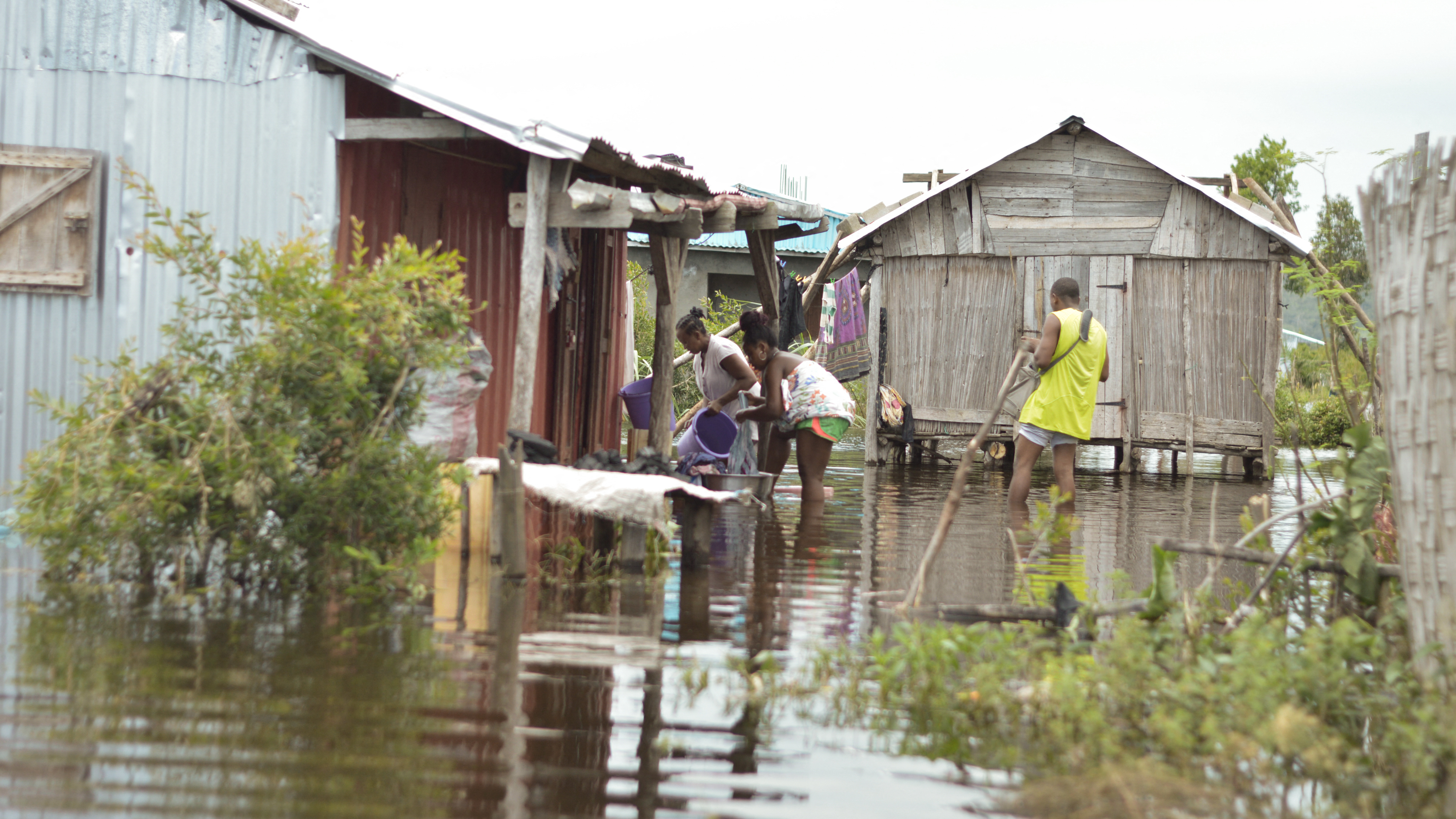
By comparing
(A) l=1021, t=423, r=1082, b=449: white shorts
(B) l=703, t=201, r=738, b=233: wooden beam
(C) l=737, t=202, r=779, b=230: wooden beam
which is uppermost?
(C) l=737, t=202, r=779, b=230: wooden beam

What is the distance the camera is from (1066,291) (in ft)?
32.3

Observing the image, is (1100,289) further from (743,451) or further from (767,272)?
(743,451)

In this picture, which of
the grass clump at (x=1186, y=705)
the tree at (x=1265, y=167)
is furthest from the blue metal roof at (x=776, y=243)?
the grass clump at (x=1186, y=705)

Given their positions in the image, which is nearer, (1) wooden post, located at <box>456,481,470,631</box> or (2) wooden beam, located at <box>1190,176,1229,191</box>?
(1) wooden post, located at <box>456,481,470,631</box>

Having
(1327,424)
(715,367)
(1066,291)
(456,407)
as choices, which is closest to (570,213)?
(456,407)

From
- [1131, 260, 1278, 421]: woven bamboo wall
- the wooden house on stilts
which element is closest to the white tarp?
the wooden house on stilts

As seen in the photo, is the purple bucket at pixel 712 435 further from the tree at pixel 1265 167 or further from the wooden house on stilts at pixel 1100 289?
the tree at pixel 1265 167

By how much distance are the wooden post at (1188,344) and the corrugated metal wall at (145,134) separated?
10639 millimetres

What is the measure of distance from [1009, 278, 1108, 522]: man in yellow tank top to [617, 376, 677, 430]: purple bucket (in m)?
3.11

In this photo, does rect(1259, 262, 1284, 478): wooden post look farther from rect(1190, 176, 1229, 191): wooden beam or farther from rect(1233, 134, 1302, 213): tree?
rect(1233, 134, 1302, 213): tree

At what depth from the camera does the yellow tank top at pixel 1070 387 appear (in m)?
9.91

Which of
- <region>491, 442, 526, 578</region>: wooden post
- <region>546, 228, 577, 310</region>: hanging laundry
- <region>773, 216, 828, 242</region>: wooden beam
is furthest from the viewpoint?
<region>773, 216, 828, 242</region>: wooden beam

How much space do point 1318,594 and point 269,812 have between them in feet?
14.3

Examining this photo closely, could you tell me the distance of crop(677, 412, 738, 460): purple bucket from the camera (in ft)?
33.1
